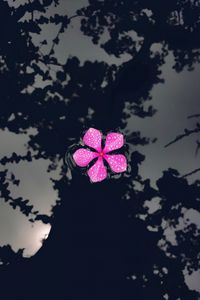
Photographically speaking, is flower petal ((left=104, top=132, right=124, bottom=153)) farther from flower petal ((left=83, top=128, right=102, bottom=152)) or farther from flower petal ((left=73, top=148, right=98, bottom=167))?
flower petal ((left=73, top=148, right=98, bottom=167))

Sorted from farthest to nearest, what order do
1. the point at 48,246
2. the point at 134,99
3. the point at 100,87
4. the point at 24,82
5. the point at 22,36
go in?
the point at 134,99 → the point at 100,87 → the point at 48,246 → the point at 24,82 → the point at 22,36

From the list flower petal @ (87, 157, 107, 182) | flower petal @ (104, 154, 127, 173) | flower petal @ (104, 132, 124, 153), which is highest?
flower petal @ (104, 132, 124, 153)

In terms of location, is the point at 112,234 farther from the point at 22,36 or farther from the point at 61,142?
the point at 22,36

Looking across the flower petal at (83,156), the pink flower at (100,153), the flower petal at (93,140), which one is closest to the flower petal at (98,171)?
the pink flower at (100,153)

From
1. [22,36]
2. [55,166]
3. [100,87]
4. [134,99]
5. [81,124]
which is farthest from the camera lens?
[55,166]

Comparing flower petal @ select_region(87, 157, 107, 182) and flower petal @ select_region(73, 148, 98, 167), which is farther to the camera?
flower petal @ select_region(87, 157, 107, 182)

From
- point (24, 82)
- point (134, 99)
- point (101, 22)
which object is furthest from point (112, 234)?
point (101, 22)

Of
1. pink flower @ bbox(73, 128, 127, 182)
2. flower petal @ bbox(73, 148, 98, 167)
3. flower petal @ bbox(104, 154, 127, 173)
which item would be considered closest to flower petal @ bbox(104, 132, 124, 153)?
pink flower @ bbox(73, 128, 127, 182)

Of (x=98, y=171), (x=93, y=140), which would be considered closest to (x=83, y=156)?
(x=93, y=140)
